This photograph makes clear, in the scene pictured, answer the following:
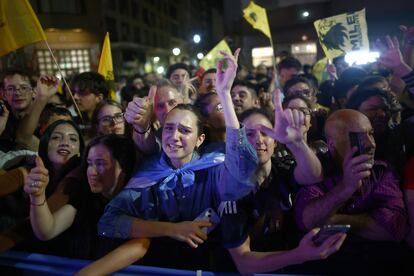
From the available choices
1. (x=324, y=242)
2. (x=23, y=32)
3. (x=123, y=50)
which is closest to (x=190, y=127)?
(x=324, y=242)

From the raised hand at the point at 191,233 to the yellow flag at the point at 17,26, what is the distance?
3059 mm

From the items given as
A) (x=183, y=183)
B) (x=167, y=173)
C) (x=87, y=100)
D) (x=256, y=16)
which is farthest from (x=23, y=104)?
(x=256, y=16)

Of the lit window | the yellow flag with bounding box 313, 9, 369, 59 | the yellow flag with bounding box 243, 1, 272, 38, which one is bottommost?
the yellow flag with bounding box 313, 9, 369, 59

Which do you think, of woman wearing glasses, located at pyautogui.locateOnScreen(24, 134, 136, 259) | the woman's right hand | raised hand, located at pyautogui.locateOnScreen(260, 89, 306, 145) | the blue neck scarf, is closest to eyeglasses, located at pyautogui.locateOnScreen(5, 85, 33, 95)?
woman wearing glasses, located at pyautogui.locateOnScreen(24, 134, 136, 259)

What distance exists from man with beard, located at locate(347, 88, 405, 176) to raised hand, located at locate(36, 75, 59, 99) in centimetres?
299

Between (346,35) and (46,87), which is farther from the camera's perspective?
(346,35)

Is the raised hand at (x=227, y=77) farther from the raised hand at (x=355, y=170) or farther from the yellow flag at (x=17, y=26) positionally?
the yellow flag at (x=17, y=26)

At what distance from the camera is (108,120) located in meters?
3.93

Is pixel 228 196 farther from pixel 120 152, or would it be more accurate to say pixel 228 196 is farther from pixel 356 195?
pixel 120 152

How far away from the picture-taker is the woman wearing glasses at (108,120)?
3.93 meters

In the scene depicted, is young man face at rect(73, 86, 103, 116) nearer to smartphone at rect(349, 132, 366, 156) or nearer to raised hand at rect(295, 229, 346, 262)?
smartphone at rect(349, 132, 366, 156)

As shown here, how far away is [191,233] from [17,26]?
11.0ft

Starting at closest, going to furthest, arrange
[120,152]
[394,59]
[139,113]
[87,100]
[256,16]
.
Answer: [120,152]
[139,113]
[394,59]
[87,100]
[256,16]

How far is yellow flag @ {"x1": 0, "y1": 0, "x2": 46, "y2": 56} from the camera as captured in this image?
4410 mm
